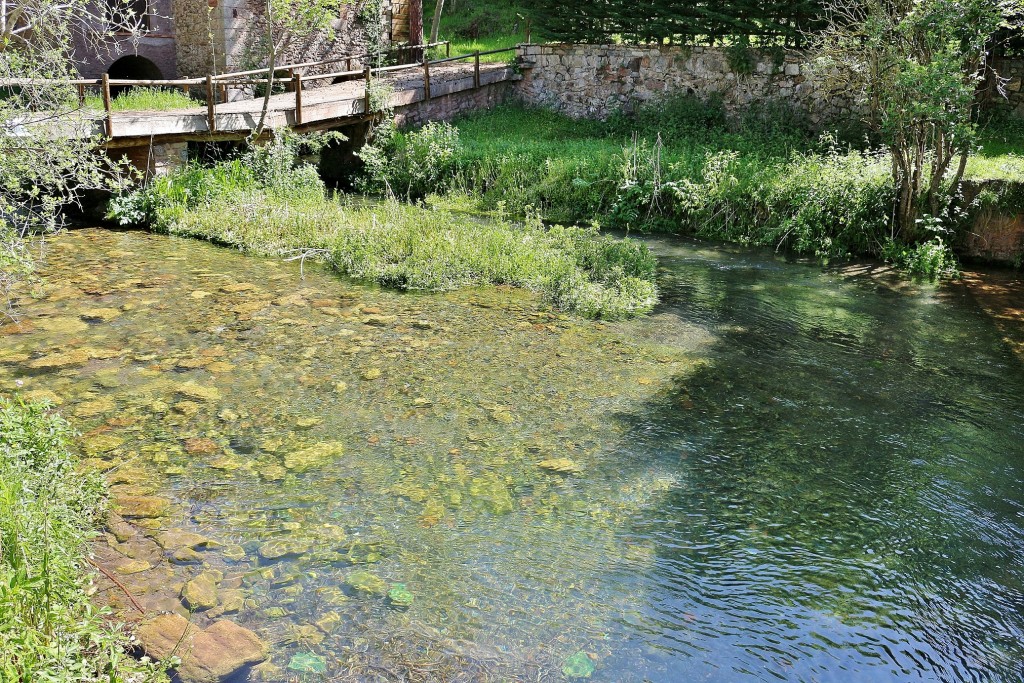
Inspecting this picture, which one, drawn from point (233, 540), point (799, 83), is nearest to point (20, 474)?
point (233, 540)

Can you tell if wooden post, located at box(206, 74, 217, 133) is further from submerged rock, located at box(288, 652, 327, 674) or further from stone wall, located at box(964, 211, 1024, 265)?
stone wall, located at box(964, 211, 1024, 265)

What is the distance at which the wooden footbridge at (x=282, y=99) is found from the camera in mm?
13297

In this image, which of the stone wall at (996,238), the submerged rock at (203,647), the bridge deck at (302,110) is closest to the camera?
the submerged rock at (203,647)

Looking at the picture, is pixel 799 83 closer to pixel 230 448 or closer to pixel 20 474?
pixel 230 448

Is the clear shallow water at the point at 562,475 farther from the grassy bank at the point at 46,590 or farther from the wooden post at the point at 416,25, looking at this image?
the wooden post at the point at 416,25

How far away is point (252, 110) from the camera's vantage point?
1614cm

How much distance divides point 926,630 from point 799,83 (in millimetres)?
15715

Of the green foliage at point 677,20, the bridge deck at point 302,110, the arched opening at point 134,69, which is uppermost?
the green foliage at point 677,20

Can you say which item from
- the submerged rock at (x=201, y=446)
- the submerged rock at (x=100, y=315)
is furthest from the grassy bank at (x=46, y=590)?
the submerged rock at (x=100, y=315)

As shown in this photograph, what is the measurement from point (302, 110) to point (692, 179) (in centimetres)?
751

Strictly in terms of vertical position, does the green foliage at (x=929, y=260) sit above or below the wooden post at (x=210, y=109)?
below

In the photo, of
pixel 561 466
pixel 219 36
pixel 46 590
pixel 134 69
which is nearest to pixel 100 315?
pixel 561 466

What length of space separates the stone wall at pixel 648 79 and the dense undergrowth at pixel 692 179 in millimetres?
494

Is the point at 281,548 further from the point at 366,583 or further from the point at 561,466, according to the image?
the point at 561,466
